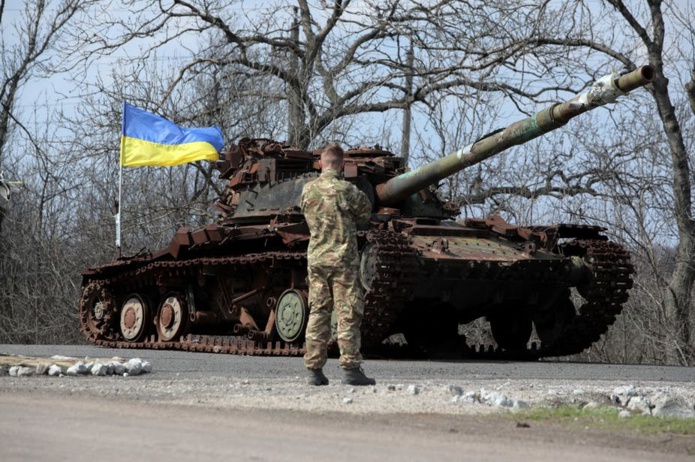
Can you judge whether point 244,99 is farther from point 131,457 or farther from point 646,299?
point 131,457

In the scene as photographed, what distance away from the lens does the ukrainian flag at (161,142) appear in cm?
2336

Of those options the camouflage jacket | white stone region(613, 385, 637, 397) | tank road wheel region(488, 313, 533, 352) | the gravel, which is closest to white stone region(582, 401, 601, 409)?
the gravel

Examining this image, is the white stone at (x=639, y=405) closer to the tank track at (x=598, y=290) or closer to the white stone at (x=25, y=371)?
the white stone at (x=25, y=371)

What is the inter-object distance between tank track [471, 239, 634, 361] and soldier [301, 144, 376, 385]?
744 centimetres

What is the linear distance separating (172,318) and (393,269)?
618cm

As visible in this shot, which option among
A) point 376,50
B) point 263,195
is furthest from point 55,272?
point 263,195

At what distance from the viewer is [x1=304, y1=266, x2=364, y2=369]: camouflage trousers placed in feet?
33.3

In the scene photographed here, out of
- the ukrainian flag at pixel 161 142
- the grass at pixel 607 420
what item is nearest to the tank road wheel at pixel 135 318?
the ukrainian flag at pixel 161 142

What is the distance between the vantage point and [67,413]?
25.5 feet

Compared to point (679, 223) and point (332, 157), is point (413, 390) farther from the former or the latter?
point (679, 223)

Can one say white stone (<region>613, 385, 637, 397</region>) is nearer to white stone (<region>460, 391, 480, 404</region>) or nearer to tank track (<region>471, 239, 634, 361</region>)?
white stone (<region>460, 391, 480, 404</region>)

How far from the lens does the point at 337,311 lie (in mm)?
10164

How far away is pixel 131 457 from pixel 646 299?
17.7 meters

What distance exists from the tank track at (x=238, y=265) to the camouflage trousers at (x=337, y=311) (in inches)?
195
